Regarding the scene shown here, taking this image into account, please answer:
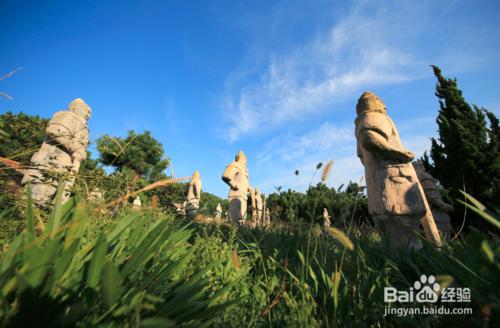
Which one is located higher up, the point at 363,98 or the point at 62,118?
the point at 363,98

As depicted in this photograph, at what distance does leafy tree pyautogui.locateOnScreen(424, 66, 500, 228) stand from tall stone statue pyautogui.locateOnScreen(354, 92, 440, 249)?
26.5ft

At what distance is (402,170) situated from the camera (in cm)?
371

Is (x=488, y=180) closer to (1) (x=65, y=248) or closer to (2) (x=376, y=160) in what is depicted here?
(2) (x=376, y=160)

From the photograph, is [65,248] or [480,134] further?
[480,134]

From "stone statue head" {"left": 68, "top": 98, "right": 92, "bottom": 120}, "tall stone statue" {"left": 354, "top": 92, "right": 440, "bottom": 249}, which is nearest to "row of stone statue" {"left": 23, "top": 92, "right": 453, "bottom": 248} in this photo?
"tall stone statue" {"left": 354, "top": 92, "right": 440, "bottom": 249}

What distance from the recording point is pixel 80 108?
5.75 meters

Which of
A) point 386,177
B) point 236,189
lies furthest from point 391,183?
point 236,189

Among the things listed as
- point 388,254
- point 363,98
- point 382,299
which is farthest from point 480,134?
point 382,299

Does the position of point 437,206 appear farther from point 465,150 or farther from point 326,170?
point 326,170

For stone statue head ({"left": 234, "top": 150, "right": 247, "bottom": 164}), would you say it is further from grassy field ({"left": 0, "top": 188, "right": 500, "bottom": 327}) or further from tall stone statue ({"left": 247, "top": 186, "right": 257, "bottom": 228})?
grassy field ({"left": 0, "top": 188, "right": 500, "bottom": 327})

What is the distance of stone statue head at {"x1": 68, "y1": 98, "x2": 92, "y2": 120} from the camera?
5.66 metres

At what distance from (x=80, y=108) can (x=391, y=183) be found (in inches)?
276

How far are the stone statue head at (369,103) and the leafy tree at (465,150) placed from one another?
26.6 feet

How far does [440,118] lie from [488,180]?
159 inches
